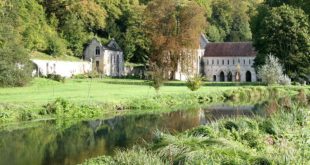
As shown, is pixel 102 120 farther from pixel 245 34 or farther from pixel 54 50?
pixel 245 34

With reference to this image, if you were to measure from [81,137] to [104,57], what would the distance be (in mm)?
63507

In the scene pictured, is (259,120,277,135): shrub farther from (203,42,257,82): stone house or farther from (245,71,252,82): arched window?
(245,71,252,82): arched window

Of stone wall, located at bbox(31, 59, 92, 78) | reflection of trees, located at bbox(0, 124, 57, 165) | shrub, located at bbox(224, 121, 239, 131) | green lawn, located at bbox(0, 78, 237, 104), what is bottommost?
reflection of trees, located at bbox(0, 124, 57, 165)

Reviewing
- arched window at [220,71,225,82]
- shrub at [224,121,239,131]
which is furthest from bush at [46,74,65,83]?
shrub at [224,121,239,131]

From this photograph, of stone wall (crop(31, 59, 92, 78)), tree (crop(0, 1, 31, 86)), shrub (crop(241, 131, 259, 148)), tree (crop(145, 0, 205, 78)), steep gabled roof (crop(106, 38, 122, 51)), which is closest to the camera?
shrub (crop(241, 131, 259, 148))

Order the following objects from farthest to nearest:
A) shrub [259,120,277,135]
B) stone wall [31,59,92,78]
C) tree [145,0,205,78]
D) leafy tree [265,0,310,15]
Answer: leafy tree [265,0,310,15] → tree [145,0,205,78] → stone wall [31,59,92,78] → shrub [259,120,277,135]

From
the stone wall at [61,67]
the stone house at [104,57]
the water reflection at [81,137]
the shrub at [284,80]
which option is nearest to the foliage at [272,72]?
the shrub at [284,80]

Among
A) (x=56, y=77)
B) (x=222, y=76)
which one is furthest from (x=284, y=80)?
(x=222, y=76)

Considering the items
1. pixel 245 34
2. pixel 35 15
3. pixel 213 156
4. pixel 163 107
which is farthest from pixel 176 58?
pixel 213 156

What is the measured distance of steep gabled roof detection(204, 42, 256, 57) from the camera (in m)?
96.2

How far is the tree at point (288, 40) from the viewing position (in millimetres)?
66562

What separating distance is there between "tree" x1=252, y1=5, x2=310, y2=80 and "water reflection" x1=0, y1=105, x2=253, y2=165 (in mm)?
34657

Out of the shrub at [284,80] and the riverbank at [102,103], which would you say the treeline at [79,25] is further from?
the riverbank at [102,103]

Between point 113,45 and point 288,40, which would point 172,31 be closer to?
point 288,40
